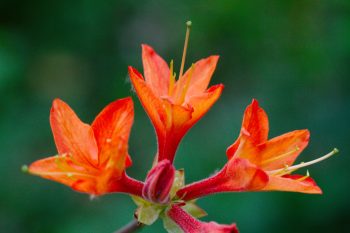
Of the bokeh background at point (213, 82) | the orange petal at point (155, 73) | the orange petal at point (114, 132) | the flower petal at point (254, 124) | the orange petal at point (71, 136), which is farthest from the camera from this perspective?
the bokeh background at point (213, 82)

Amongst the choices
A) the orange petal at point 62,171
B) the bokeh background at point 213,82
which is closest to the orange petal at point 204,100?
the orange petal at point 62,171

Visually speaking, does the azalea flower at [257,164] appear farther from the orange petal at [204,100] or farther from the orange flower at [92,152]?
the orange flower at [92,152]

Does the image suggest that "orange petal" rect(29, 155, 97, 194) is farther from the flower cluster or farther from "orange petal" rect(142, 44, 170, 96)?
"orange petal" rect(142, 44, 170, 96)

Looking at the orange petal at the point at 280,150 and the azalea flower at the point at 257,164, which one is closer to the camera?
the azalea flower at the point at 257,164

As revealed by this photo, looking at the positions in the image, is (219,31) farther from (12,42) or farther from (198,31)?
(12,42)

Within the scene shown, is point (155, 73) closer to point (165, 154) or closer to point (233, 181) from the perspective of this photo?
point (165, 154)

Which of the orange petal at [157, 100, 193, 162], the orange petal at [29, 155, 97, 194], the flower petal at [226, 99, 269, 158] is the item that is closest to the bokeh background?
the orange petal at [157, 100, 193, 162]

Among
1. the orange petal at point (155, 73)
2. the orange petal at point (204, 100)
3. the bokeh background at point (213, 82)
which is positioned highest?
the orange petal at point (155, 73)

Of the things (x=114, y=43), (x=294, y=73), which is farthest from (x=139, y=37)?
(x=294, y=73)
